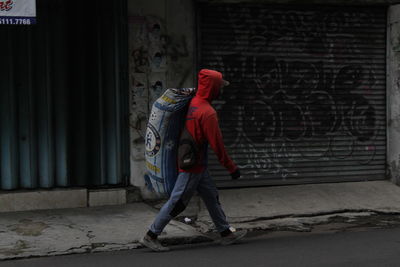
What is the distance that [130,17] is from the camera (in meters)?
8.39

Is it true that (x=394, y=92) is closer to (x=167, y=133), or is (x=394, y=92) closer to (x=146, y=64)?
(x=146, y=64)

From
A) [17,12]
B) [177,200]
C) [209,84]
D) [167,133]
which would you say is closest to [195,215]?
[177,200]

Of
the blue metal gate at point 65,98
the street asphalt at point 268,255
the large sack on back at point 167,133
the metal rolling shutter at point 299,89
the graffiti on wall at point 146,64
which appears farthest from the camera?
the metal rolling shutter at point 299,89

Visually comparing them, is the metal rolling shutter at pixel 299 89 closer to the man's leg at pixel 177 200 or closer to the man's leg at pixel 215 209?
the man's leg at pixel 215 209

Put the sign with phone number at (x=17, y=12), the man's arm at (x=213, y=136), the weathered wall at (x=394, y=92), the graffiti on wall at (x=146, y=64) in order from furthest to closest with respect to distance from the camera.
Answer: the weathered wall at (x=394, y=92) → the graffiti on wall at (x=146, y=64) → the sign with phone number at (x=17, y=12) → the man's arm at (x=213, y=136)

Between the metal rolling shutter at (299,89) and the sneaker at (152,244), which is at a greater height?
the metal rolling shutter at (299,89)

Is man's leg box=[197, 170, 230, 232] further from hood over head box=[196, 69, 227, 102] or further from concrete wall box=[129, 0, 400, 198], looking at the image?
concrete wall box=[129, 0, 400, 198]

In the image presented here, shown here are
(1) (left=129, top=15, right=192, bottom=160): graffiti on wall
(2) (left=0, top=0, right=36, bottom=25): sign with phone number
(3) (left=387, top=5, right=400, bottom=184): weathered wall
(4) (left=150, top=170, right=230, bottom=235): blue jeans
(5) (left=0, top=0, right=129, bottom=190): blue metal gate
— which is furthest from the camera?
(3) (left=387, top=5, right=400, bottom=184): weathered wall

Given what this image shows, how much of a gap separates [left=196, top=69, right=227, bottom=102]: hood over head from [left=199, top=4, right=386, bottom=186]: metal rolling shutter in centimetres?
296

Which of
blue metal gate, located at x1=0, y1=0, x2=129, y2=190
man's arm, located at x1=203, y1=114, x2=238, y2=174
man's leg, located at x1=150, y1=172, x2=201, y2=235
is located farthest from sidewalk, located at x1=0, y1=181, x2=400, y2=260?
man's arm, located at x1=203, y1=114, x2=238, y2=174

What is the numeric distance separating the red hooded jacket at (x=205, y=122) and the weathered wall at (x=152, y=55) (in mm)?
2549

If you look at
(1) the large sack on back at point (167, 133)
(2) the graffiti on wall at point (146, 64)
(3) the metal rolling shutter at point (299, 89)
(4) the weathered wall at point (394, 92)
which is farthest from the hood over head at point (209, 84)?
(4) the weathered wall at point (394, 92)

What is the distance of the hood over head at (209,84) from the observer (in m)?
5.98

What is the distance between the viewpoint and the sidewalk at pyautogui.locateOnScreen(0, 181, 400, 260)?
6320mm
